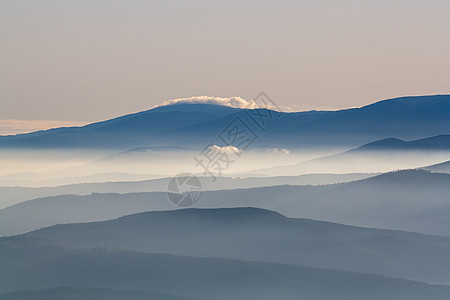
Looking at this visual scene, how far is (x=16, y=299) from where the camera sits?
198m

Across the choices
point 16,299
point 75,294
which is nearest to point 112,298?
point 75,294

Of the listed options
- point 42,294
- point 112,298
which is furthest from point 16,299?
point 112,298

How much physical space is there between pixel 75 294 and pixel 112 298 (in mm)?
7826

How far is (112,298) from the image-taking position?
19562 centimetres

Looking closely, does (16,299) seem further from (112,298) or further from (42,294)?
(112,298)

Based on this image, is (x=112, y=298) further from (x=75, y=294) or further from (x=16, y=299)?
(x=16, y=299)

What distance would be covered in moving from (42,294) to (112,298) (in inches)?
609

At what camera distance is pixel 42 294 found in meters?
198

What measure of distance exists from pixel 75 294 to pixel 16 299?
13182 millimetres

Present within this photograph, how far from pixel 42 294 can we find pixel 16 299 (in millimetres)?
5562

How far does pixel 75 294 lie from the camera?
7702 inches
